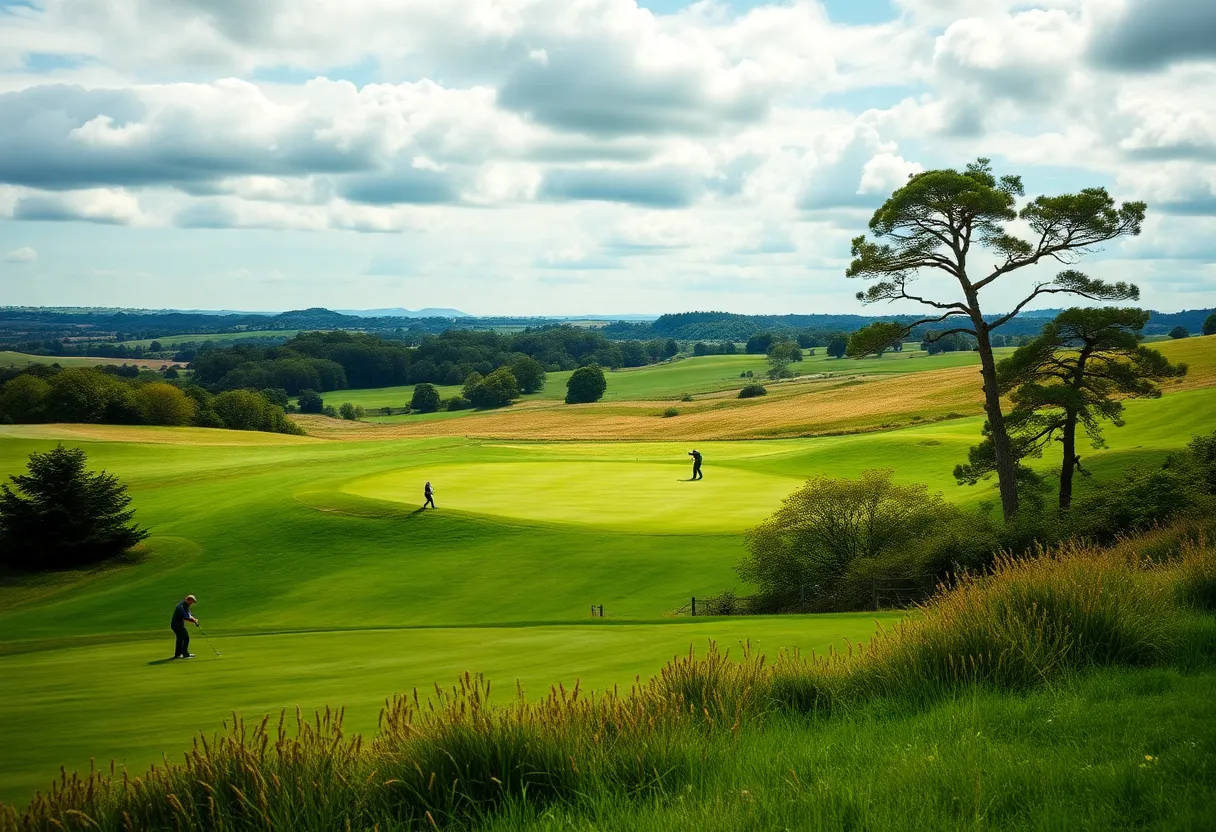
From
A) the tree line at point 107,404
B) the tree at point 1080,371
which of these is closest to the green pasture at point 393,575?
the tree at point 1080,371

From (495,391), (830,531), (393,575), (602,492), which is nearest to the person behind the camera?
(830,531)

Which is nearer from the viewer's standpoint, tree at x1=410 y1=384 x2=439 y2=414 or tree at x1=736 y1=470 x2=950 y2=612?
tree at x1=736 y1=470 x2=950 y2=612

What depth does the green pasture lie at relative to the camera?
1312cm

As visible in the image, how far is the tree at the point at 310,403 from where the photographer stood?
161750 mm

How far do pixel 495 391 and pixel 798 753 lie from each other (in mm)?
142640

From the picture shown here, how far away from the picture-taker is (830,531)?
95.3 feet

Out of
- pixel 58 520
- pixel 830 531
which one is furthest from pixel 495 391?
Answer: pixel 830 531

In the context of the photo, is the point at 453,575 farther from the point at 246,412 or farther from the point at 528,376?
the point at 528,376

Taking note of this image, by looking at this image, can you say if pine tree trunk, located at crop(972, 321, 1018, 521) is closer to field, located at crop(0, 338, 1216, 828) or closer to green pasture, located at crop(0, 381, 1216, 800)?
field, located at crop(0, 338, 1216, 828)

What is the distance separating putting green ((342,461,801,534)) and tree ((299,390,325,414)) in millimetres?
115201

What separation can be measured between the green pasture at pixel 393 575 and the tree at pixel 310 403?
85.7 meters

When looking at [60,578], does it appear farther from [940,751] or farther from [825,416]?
[825,416]

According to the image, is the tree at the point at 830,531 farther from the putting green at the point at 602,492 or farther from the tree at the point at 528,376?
the tree at the point at 528,376

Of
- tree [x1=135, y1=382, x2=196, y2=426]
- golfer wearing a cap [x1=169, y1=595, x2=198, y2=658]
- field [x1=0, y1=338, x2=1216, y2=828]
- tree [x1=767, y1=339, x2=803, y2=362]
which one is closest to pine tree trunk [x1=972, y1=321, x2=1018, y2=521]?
field [x1=0, y1=338, x2=1216, y2=828]
